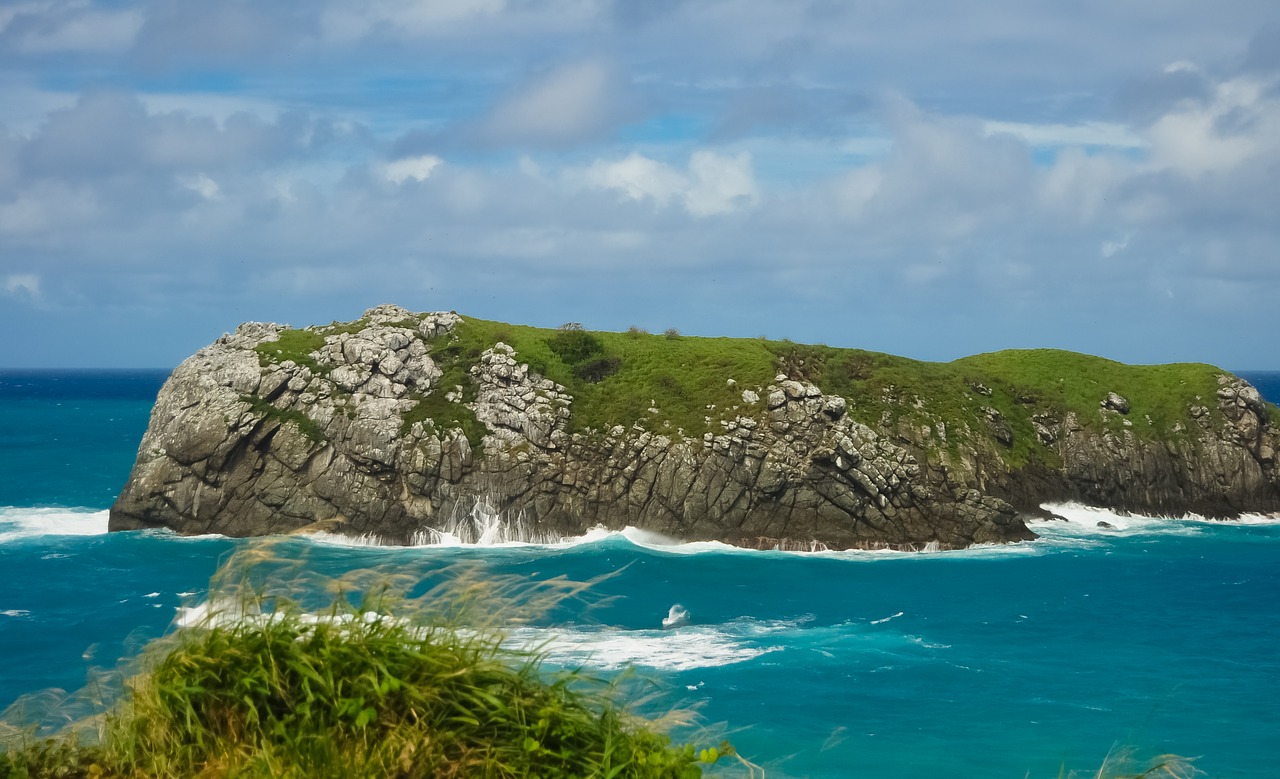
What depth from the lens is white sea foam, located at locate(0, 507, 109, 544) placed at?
60.2m

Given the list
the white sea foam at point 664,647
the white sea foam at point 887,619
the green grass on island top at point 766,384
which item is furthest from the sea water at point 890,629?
the green grass on island top at point 766,384

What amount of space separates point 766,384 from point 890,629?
76.1ft

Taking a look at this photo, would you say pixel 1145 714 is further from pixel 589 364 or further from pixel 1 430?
pixel 1 430

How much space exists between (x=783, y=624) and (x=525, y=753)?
3607 centimetres

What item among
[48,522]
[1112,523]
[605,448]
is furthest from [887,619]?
[48,522]

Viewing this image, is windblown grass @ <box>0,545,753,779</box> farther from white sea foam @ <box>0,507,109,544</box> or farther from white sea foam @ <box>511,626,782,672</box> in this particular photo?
white sea foam @ <box>0,507,109,544</box>

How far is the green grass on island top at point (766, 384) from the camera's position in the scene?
6153 centimetres

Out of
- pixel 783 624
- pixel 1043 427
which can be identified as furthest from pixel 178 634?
pixel 1043 427

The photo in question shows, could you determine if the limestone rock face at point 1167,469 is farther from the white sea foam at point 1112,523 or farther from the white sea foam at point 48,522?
the white sea foam at point 48,522

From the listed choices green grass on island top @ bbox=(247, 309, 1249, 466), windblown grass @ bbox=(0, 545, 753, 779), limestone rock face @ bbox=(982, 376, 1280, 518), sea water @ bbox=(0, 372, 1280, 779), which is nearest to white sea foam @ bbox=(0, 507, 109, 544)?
sea water @ bbox=(0, 372, 1280, 779)

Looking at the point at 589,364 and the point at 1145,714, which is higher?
the point at 589,364

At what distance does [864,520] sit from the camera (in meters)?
57.1

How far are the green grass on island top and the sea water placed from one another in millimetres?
7045

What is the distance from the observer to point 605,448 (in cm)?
5891
